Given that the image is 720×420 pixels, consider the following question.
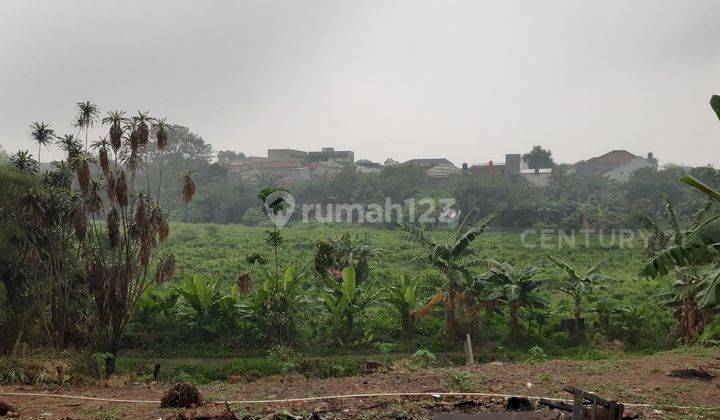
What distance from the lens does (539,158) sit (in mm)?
52062

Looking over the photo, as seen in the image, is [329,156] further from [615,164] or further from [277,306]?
[277,306]

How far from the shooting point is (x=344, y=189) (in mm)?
37688

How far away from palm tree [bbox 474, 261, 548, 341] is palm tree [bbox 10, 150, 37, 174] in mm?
9593

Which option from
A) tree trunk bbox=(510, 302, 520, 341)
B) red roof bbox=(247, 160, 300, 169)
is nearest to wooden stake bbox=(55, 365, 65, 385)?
tree trunk bbox=(510, 302, 520, 341)

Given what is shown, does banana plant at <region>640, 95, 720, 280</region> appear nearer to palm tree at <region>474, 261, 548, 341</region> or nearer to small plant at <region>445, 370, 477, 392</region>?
small plant at <region>445, 370, 477, 392</region>

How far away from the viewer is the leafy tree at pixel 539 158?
51.8 m

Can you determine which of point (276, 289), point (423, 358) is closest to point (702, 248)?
point (423, 358)

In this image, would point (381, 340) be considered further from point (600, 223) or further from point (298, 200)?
point (298, 200)

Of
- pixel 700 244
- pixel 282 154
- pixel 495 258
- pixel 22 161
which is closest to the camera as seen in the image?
pixel 700 244

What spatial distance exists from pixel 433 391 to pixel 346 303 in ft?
18.8

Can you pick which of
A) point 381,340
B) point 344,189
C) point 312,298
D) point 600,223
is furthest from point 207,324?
point 344,189

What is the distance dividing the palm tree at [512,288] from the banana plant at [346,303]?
259 cm

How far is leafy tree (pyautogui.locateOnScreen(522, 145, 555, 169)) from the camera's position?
51812 mm

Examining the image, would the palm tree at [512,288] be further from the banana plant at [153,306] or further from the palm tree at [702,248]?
the banana plant at [153,306]
